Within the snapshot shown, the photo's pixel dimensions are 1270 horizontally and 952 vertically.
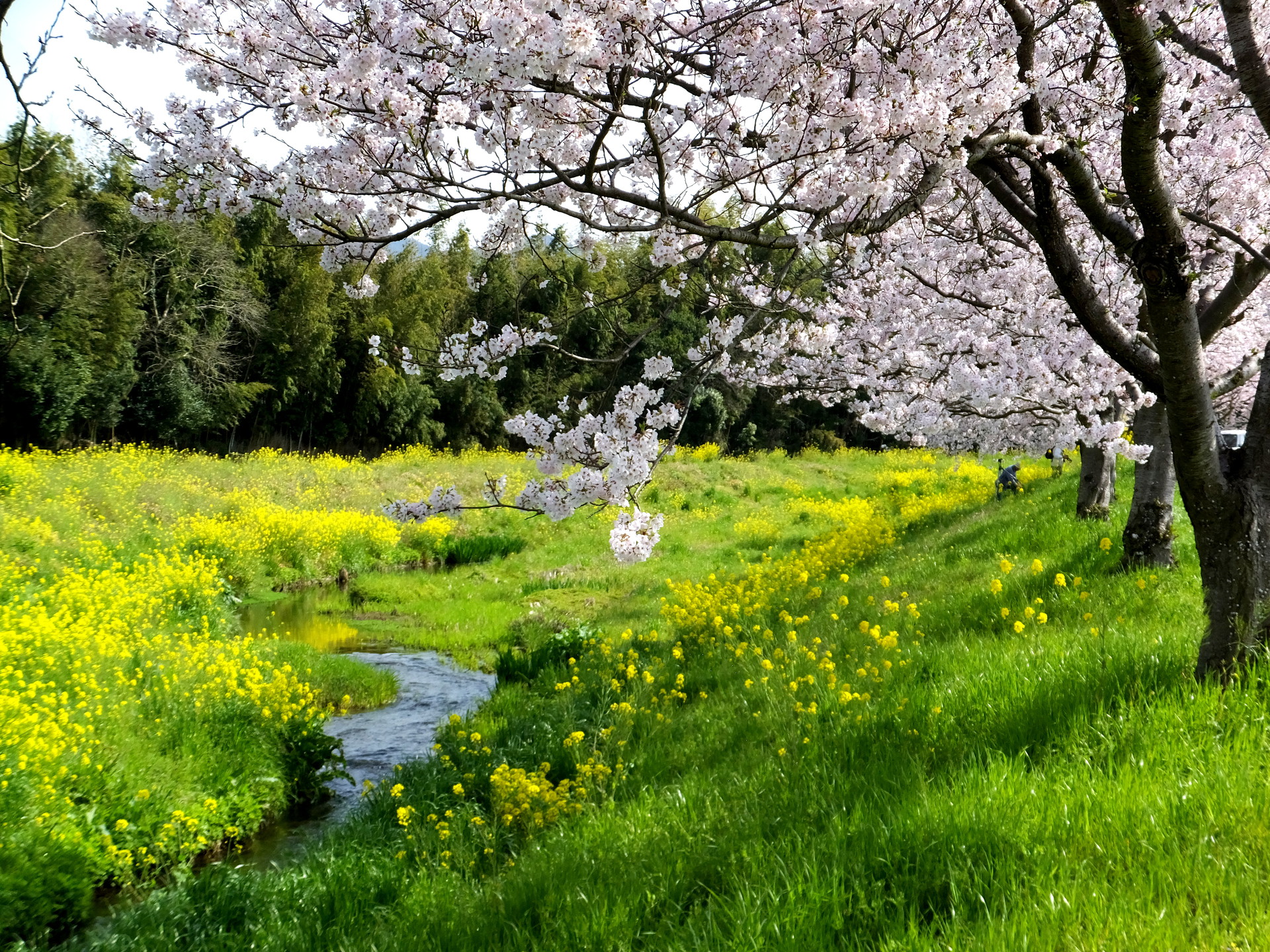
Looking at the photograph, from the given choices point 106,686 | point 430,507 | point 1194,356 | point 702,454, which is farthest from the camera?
point 702,454

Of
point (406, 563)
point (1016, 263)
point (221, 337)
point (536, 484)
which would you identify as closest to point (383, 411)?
point (221, 337)

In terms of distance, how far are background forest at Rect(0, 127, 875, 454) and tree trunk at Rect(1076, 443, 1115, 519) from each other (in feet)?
28.3

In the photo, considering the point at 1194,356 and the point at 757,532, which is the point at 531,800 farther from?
the point at 757,532

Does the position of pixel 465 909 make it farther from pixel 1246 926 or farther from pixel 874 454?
pixel 874 454

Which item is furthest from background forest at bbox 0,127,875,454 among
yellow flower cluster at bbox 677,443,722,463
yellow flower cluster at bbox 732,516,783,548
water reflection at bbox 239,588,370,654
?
water reflection at bbox 239,588,370,654

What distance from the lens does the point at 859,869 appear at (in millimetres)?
2654

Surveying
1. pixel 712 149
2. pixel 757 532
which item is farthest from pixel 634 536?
pixel 757 532

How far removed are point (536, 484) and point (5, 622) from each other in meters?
6.24

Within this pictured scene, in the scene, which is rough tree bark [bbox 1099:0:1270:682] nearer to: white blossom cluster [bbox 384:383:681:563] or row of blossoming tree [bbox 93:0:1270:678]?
row of blossoming tree [bbox 93:0:1270:678]

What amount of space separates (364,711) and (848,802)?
22.2ft

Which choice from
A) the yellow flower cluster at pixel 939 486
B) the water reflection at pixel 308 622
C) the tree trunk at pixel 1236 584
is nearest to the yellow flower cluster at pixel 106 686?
the water reflection at pixel 308 622

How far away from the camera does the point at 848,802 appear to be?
3.24m

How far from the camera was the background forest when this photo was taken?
21984mm

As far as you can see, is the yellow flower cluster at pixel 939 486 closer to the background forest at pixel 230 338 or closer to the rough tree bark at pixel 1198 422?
the background forest at pixel 230 338
